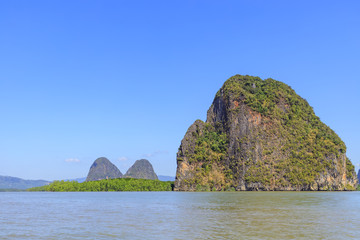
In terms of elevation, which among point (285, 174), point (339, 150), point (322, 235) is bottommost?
point (322, 235)

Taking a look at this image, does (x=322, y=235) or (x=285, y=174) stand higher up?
(x=285, y=174)

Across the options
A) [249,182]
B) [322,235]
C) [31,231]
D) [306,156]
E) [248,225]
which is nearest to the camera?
[322,235]

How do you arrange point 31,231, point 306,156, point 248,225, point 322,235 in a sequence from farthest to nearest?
1. point 306,156
2. point 248,225
3. point 31,231
4. point 322,235

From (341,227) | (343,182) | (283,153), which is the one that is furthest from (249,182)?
(341,227)

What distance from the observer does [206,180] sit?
625 feet

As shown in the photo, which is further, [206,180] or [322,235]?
[206,180]

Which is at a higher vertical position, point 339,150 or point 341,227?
point 339,150

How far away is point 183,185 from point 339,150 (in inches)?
3442

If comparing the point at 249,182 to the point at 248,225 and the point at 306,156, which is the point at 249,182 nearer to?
the point at 306,156

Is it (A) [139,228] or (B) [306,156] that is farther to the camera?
(B) [306,156]

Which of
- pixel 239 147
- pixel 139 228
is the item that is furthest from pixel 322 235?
pixel 239 147

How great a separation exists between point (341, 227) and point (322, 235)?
529 cm

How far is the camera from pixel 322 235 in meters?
24.0

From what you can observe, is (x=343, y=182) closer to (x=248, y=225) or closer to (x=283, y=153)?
(x=283, y=153)
